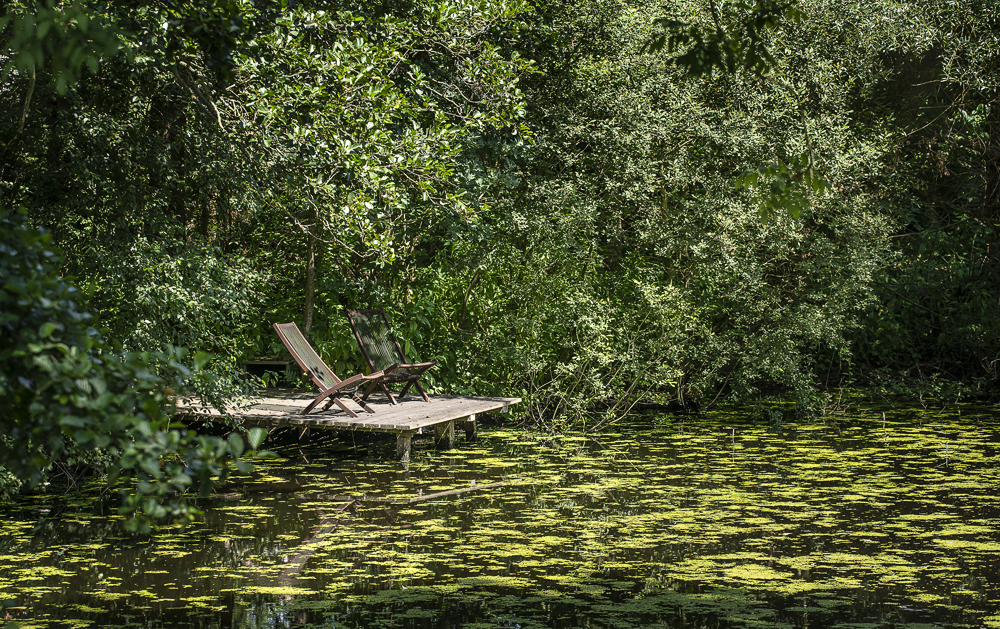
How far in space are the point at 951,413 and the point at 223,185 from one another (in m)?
9.24

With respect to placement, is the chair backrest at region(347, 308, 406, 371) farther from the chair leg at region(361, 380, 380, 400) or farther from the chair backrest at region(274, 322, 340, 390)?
the chair backrest at region(274, 322, 340, 390)

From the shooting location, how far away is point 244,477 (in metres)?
8.56

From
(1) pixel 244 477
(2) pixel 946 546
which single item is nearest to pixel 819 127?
(2) pixel 946 546

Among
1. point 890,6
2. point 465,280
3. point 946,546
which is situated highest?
point 890,6

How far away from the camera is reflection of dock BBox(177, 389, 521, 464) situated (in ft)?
28.6

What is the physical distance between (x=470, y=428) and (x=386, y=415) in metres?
1.46

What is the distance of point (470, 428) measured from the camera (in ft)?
34.3

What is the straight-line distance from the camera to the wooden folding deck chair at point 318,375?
29.8 feet

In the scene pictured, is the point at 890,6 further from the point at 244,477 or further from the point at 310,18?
the point at 244,477

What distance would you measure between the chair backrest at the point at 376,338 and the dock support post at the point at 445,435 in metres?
0.85

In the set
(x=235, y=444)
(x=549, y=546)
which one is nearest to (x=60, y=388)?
(x=235, y=444)

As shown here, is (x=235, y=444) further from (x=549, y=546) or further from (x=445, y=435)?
(x=445, y=435)

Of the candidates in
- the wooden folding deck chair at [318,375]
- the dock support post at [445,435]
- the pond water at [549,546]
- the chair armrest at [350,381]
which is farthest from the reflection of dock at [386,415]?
the pond water at [549,546]

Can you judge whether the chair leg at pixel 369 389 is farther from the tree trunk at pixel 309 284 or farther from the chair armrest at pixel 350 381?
the tree trunk at pixel 309 284
